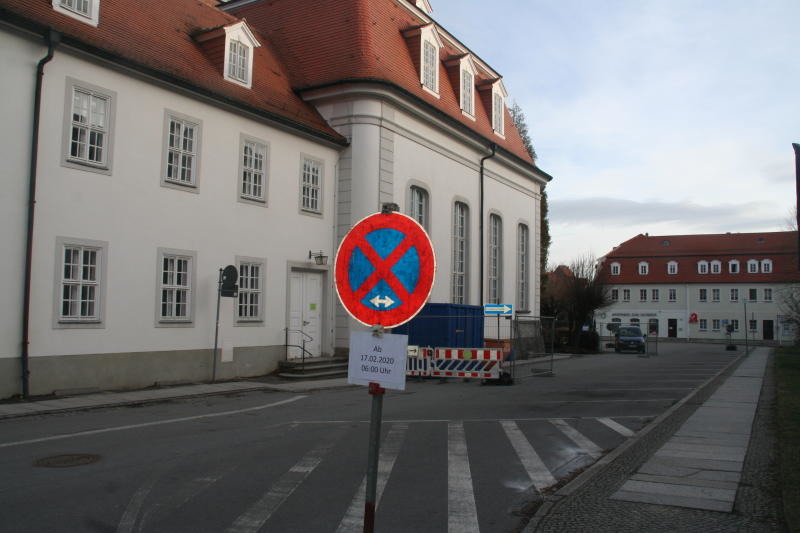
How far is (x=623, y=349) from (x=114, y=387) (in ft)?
126

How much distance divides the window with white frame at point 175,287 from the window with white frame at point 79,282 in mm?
1574

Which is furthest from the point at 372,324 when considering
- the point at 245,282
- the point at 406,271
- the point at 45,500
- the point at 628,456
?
the point at 245,282

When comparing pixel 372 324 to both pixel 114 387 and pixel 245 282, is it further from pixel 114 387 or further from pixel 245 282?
pixel 245 282

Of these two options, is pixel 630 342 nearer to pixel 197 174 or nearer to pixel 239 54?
pixel 239 54

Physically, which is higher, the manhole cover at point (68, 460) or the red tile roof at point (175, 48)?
the red tile roof at point (175, 48)

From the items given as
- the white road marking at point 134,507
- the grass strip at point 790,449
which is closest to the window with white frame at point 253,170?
the white road marking at point 134,507

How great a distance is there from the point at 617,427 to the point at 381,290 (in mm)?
8586

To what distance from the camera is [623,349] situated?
47.6 metres

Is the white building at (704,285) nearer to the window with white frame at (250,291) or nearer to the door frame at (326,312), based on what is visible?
the door frame at (326,312)

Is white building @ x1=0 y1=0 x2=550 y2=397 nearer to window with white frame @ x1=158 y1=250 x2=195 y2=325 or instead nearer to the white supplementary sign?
window with white frame @ x1=158 y1=250 x2=195 y2=325

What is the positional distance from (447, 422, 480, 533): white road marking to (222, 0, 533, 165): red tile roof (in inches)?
617

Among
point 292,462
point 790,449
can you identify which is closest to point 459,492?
point 292,462

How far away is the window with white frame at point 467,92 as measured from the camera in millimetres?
29922

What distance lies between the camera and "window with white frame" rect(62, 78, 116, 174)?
48.7 feet
